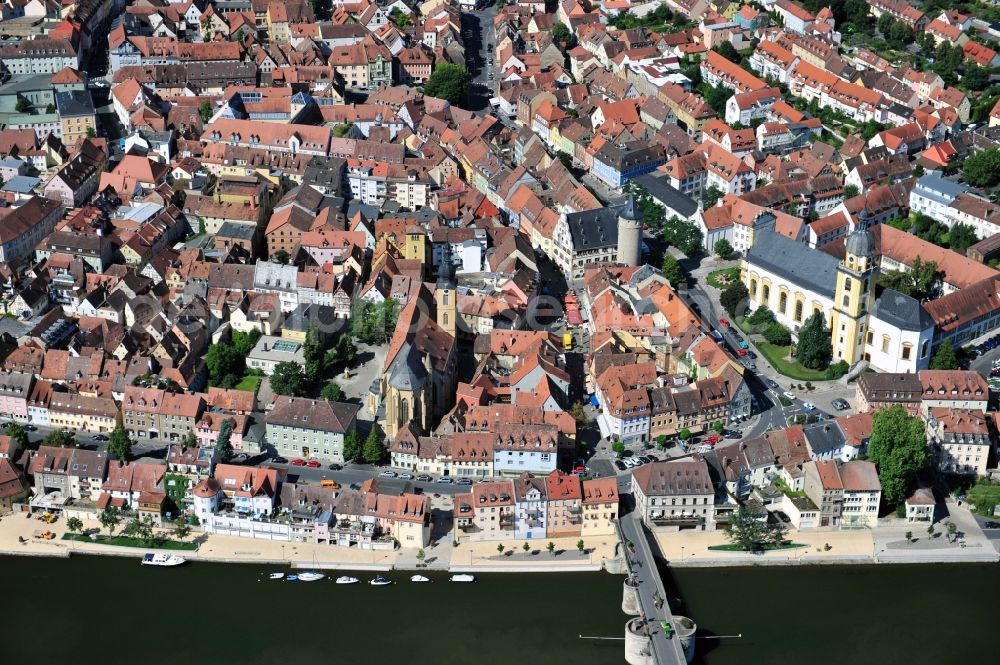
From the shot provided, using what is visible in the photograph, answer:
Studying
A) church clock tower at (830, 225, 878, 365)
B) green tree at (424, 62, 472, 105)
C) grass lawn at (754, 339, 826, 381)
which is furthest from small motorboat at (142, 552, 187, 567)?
green tree at (424, 62, 472, 105)

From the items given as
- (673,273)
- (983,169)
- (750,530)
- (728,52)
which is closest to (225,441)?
(750,530)

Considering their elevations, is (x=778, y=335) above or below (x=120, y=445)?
above

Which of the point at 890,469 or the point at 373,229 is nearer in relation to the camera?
the point at 890,469

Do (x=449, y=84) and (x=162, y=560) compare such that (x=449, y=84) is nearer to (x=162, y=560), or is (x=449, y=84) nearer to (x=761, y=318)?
(x=761, y=318)

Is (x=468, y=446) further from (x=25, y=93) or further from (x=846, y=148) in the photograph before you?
(x=25, y=93)

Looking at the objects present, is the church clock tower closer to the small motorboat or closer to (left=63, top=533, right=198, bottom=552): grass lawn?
(left=63, top=533, right=198, bottom=552): grass lawn

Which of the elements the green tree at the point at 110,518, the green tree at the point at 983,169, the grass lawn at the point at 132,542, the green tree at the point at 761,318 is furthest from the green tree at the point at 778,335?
the green tree at the point at 110,518

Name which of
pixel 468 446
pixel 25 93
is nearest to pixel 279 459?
pixel 468 446
